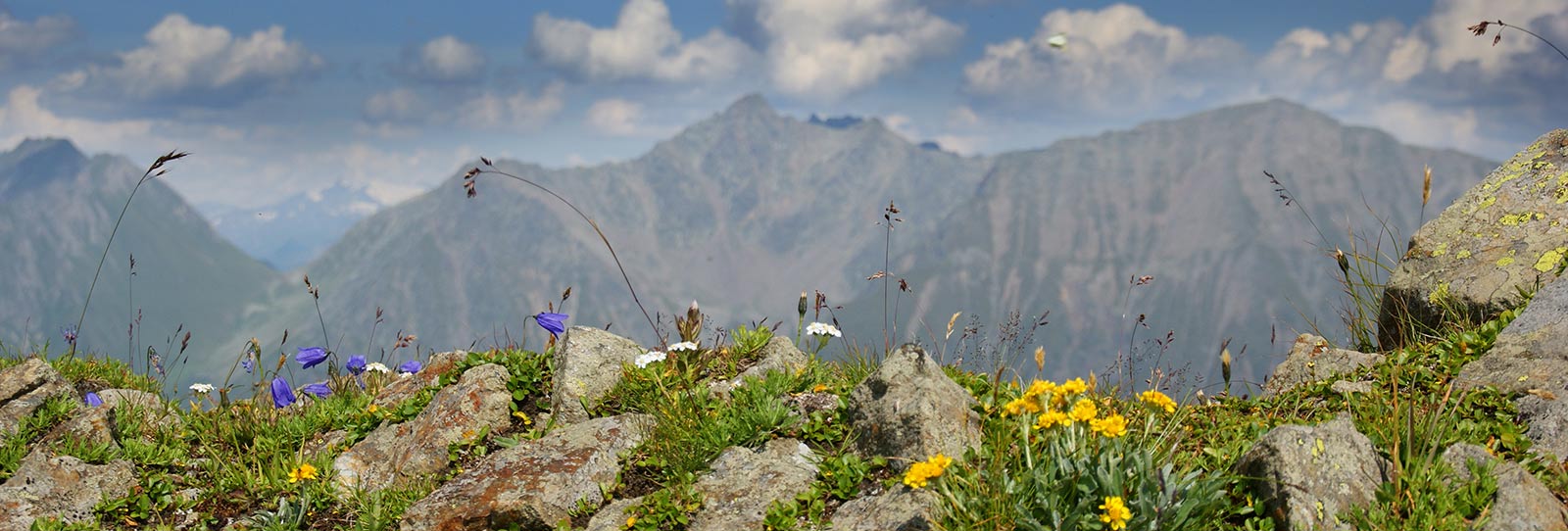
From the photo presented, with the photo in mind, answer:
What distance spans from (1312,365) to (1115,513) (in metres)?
4.30

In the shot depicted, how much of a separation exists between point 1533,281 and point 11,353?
54.6 feet

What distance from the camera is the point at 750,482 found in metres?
6.38

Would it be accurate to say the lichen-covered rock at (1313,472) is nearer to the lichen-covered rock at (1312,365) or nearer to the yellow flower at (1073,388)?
the yellow flower at (1073,388)

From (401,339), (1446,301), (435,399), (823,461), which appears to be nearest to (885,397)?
(823,461)

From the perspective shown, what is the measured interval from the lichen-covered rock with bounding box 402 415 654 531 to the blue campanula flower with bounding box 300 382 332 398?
3.26 meters

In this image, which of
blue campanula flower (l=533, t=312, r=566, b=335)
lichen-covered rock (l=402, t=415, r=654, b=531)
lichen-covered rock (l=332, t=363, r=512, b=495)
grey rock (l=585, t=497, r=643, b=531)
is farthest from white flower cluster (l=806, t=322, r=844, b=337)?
lichen-covered rock (l=332, t=363, r=512, b=495)

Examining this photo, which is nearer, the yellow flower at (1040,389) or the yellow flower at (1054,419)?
the yellow flower at (1054,419)

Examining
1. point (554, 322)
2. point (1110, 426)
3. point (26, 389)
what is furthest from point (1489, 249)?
point (26, 389)

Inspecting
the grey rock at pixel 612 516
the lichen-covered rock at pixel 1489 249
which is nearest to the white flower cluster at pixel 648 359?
the grey rock at pixel 612 516

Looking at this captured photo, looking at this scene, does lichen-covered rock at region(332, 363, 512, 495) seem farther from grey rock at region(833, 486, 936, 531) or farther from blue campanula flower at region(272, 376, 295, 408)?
A: grey rock at region(833, 486, 936, 531)

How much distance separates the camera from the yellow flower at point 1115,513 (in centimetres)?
455

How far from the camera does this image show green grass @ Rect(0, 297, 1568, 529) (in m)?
5.01

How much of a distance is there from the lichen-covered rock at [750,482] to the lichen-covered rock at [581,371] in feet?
5.62

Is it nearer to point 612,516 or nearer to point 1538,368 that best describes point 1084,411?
point 612,516
